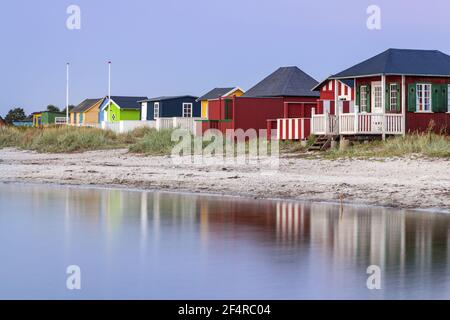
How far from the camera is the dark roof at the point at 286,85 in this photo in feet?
155

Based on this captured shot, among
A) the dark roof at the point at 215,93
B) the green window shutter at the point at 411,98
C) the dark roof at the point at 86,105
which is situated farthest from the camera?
the dark roof at the point at 86,105

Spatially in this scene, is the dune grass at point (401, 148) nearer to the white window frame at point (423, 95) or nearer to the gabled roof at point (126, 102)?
the white window frame at point (423, 95)

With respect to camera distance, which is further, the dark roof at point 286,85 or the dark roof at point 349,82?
the dark roof at point 286,85

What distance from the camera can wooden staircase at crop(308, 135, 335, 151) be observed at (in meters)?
35.3

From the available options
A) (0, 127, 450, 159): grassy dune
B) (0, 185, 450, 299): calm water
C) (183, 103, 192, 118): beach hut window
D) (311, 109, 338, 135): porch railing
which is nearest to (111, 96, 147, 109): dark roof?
(183, 103, 192, 118): beach hut window

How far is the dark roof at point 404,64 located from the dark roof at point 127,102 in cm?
4302

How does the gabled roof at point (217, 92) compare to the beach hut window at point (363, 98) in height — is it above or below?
above

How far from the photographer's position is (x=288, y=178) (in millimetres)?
27094

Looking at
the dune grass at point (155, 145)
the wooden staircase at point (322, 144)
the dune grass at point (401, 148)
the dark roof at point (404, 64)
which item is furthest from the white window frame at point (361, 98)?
the dune grass at point (155, 145)

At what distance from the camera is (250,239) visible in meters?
16.2

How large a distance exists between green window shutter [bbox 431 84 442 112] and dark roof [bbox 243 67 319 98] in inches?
411

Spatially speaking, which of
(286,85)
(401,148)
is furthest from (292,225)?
(286,85)

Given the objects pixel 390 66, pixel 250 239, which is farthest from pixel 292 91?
pixel 250 239
